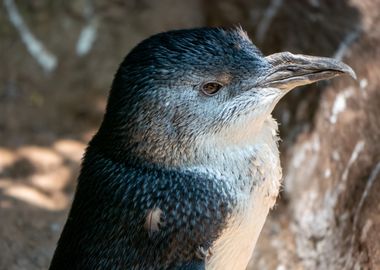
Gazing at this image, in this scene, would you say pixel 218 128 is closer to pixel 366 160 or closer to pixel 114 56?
pixel 366 160

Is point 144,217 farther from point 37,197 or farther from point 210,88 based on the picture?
point 37,197

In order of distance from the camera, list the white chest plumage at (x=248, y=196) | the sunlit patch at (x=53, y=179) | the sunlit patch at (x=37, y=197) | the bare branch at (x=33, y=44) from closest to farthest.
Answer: the white chest plumage at (x=248, y=196) < the sunlit patch at (x=37, y=197) < the sunlit patch at (x=53, y=179) < the bare branch at (x=33, y=44)

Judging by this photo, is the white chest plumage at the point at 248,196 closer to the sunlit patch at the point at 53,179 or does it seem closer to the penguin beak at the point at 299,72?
the penguin beak at the point at 299,72

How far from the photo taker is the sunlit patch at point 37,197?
5.47 metres

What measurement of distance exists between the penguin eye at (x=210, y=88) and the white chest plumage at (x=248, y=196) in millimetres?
294

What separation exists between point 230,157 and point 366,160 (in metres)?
1.28

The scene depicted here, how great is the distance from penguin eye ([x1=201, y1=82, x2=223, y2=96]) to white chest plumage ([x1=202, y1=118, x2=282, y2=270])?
0.29 m

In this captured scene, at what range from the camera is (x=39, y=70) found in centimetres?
653

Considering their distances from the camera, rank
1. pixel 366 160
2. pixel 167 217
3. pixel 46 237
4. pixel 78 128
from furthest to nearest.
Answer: pixel 78 128, pixel 46 237, pixel 366 160, pixel 167 217

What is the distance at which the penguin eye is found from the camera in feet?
10.7

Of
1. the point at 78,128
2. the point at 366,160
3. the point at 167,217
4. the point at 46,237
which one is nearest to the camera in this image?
the point at 167,217

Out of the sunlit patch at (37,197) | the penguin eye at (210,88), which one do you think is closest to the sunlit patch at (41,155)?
the sunlit patch at (37,197)

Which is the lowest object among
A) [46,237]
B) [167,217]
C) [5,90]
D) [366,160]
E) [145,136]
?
[46,237]

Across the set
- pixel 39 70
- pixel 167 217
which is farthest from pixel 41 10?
pixel 167 217
